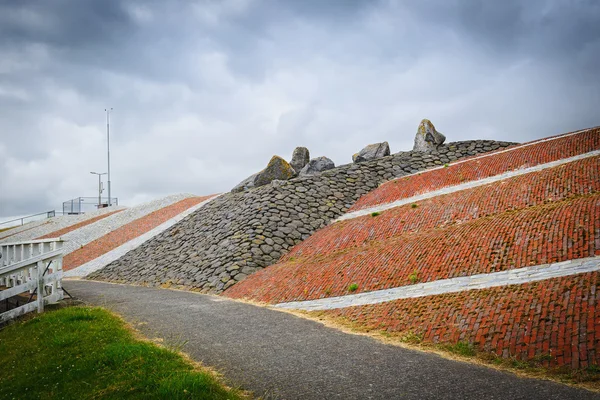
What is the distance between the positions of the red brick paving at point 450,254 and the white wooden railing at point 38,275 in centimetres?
488

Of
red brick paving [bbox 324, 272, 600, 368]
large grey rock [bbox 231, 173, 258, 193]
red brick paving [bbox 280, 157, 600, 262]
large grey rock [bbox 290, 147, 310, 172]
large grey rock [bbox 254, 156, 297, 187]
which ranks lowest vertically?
red brick paving [bbox 324, 272, 600, 368]

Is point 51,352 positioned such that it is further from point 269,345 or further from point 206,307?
point 206,307

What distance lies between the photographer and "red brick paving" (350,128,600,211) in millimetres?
17312

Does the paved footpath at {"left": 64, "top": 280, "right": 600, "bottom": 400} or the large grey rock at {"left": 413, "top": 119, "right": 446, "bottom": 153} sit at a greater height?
the large grey rock at {"left": 413, "top": 119, "right": 446, "bottom": 153}

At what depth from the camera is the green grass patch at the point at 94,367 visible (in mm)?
4945

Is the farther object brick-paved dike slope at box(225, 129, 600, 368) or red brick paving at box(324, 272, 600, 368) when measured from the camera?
brick-paved dike slope at box(225, 129, 600, 368)

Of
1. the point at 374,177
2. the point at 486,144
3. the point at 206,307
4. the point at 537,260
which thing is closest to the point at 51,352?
the point at 206,307

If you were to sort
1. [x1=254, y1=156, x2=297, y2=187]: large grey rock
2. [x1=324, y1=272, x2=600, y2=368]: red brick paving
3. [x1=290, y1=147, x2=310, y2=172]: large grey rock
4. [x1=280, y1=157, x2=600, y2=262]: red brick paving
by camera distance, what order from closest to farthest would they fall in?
1. [x1=324, y1=272, x2=600, y2=368]: red brick paving
2. [x1=280, y1=157, x2=600, y2=262]: red brick paving
3. [x1=254, y1=156, x2=297, y2=187]: large grey rock
4. [x1=290, y1=147, x2=310, y2=172]: large grey rock

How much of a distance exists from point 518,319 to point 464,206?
7809 mm

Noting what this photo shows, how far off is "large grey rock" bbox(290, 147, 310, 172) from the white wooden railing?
18.6 meters

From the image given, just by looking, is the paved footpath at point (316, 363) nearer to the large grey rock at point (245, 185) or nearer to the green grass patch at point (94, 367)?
the green grass patch at point (94, 367)

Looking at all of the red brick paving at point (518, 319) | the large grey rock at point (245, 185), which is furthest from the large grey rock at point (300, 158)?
the red brick paving at point (518, 319)

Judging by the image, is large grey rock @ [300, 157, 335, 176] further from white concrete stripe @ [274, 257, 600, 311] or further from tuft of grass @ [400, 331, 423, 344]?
tuft of grass @ [400, 331, 423, 344]

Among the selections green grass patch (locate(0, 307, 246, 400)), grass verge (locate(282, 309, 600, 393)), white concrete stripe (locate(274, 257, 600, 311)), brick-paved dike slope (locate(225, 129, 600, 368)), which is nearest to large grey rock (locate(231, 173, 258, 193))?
brick-paved dike slope (locate(225, 129, 600, 368))
